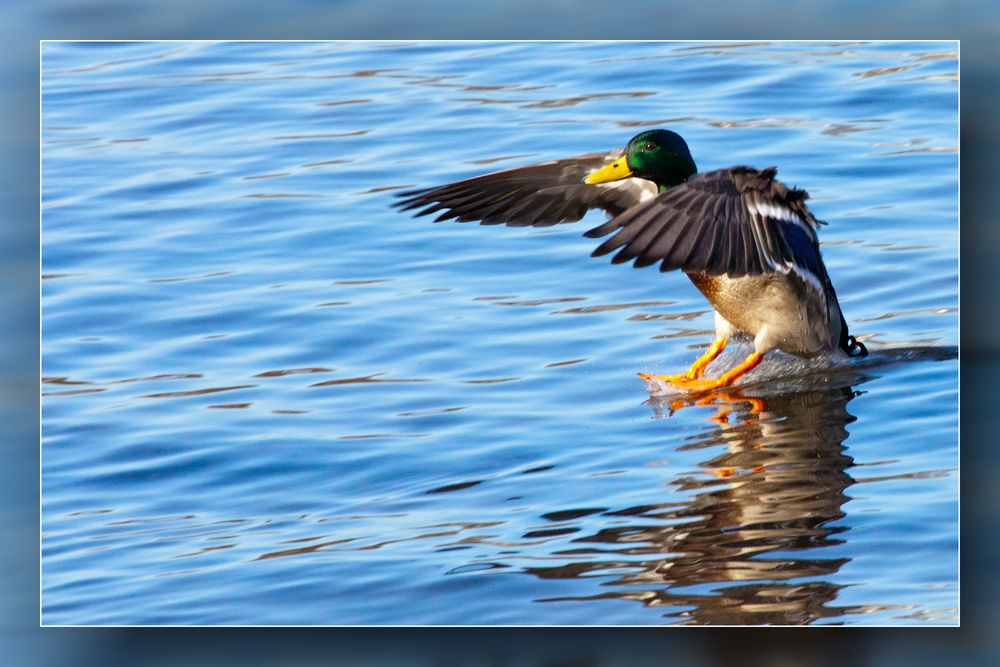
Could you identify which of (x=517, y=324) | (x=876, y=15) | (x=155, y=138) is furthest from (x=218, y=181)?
(x=876, y=15)

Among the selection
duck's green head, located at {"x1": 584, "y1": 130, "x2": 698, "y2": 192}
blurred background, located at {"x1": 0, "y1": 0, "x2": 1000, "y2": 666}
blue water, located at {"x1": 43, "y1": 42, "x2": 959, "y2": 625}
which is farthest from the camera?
duck's green head, located at {"x1": 584, "y1": 130, "x2": 698, "y2": 192}

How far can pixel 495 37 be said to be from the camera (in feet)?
14.1

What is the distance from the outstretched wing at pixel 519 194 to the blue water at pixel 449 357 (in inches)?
1.5

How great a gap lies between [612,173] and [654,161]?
0.40 ft

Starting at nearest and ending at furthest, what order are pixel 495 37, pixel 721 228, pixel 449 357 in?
pixel 721 228 → pixel 495 37 → pixel 449 357

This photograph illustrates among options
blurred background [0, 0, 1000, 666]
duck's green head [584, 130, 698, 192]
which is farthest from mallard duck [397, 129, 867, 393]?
blurred background [0, 0, 1000, 666]

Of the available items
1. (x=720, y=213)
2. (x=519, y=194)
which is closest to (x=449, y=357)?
(x=519, y=194)

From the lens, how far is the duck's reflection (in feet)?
12.8

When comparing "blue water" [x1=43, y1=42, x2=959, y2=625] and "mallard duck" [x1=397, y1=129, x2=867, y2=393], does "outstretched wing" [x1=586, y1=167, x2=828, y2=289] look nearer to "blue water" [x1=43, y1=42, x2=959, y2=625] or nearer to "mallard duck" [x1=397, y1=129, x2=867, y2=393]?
"mallard duck" [x1=397, y1=129, x2=867, y2=393]

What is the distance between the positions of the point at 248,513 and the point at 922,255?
196 centimetres

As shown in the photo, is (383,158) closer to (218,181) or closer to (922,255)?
(218,181)

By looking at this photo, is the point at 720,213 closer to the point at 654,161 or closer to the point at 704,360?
the point at 654,161

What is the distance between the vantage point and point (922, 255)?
14.2 feet

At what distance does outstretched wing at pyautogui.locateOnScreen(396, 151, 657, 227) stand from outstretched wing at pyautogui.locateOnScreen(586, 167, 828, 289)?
53cm
